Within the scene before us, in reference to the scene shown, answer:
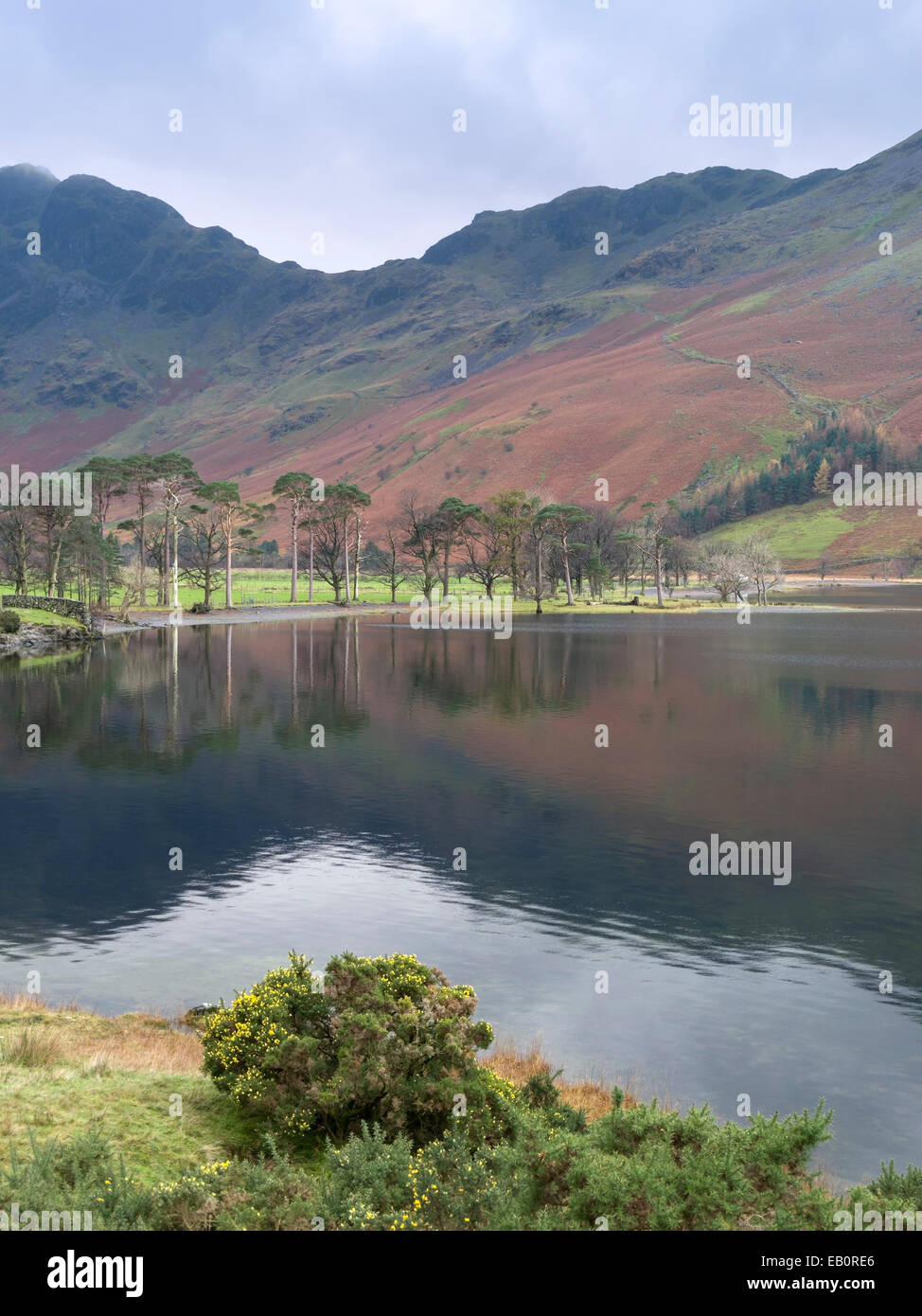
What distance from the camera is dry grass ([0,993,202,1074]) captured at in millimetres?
11734

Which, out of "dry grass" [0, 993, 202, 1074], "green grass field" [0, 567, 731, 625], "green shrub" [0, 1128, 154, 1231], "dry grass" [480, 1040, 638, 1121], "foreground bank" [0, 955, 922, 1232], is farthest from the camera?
"green grass field" [0, 567, 731, 625]

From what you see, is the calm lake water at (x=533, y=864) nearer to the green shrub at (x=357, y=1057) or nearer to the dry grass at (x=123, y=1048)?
the dry grass at (x=123, y=1048)

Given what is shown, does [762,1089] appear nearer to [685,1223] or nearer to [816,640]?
[685,1223]

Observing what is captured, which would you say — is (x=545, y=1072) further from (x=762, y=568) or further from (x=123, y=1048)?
(x=762, y=568)

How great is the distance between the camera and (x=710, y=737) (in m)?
39.2

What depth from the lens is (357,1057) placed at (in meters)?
10.2

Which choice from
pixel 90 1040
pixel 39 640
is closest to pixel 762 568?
pixel 39 640

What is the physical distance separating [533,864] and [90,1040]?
1226 cm

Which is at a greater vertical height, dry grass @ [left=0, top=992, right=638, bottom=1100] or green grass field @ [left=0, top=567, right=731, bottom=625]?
green grass field @ [left=0, top=567, right=731, bottom=625]

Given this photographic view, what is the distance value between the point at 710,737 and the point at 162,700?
87.9 feet

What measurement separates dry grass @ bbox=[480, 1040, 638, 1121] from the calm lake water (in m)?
0.43

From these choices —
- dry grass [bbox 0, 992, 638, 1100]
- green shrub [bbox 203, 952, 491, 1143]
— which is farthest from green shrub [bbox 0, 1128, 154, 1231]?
dry grass [bbox 0, 992, 638, 1100]

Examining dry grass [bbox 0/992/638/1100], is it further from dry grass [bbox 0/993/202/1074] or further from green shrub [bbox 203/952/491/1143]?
green shrub [bbox 203/952/491/1143]
